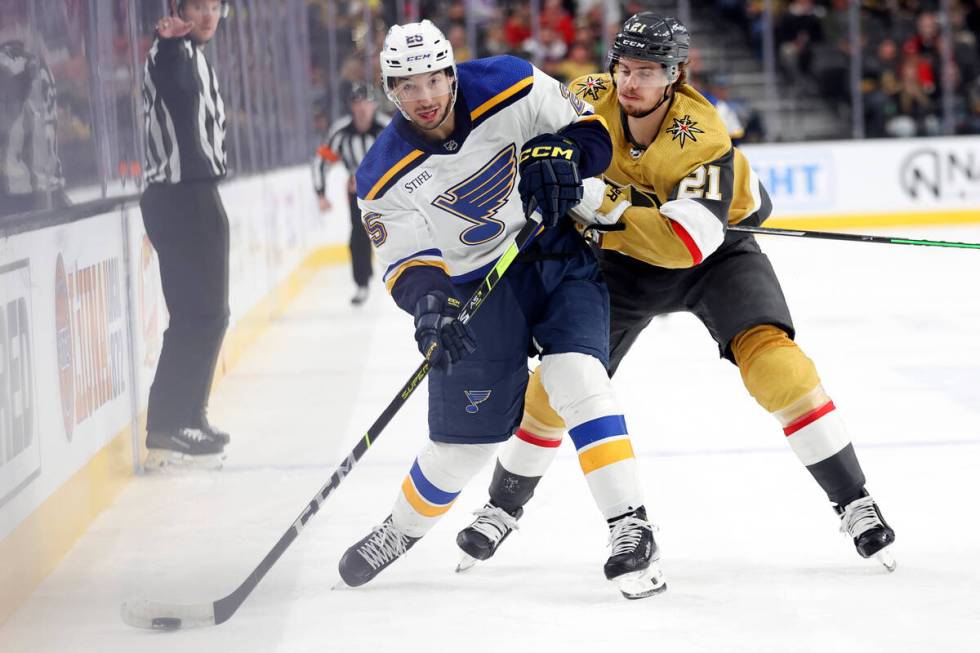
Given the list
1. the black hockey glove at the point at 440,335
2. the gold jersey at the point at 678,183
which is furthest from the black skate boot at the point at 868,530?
the black hockey glove at the point at 440,335

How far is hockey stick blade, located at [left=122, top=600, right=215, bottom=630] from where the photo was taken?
2.29 meters

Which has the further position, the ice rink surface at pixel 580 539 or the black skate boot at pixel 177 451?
the black skate boot at pixel 177 451

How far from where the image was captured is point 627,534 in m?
2.28

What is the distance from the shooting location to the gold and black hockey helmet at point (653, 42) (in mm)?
2479

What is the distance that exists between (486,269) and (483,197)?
0.46ft

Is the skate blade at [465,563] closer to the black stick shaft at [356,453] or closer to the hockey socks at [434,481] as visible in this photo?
the hockey socks at [434,481]

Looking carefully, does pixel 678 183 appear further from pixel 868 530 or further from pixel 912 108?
pixel 912 108

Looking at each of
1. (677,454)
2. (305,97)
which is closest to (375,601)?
(677,454)

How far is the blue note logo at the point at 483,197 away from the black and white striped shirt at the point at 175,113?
4.77ft

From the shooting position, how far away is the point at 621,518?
2.30 meters

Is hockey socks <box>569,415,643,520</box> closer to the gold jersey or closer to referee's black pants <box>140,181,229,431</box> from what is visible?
the gold jersey

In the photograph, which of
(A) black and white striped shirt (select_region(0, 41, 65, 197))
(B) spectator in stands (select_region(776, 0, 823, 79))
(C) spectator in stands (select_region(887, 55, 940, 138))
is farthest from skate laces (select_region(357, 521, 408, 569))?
(B) spectator in stands (select_region(776, 0, 823, 79))

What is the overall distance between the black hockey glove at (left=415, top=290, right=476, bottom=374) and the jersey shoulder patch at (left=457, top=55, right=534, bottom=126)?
1.17 feet

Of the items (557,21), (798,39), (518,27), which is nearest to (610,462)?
(518,27)
